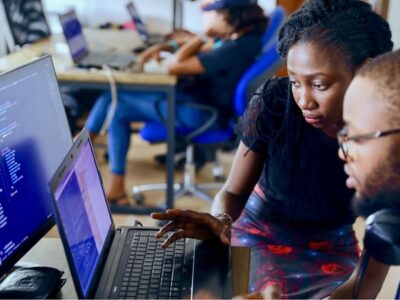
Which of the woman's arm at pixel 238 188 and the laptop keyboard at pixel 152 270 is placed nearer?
the laptop keyboard at pixel 152 270

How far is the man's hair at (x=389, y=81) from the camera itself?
75 centimetres

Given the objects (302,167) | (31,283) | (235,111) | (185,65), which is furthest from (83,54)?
(31,283)

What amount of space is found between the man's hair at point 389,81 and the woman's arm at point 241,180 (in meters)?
0.63

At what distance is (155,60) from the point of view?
103 inches

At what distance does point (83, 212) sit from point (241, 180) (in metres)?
0.61

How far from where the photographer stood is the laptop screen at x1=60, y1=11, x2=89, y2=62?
8.58ft

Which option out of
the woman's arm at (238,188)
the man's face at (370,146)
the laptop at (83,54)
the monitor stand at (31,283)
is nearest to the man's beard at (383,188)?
the man's face at (370,146)

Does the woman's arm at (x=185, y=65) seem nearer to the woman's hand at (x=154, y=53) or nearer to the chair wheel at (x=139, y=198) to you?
the woman's hand at (x=154, y=53)

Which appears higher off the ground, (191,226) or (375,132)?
(375,132)

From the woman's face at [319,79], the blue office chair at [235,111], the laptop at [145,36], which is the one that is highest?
the woman's face at [319,79]

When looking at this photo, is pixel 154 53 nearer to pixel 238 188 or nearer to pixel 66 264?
pixel 238 188

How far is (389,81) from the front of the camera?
0.77 m

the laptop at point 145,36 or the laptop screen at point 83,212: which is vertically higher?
the laptop screen at point 83,212

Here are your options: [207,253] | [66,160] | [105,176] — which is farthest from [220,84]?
[66,160]
